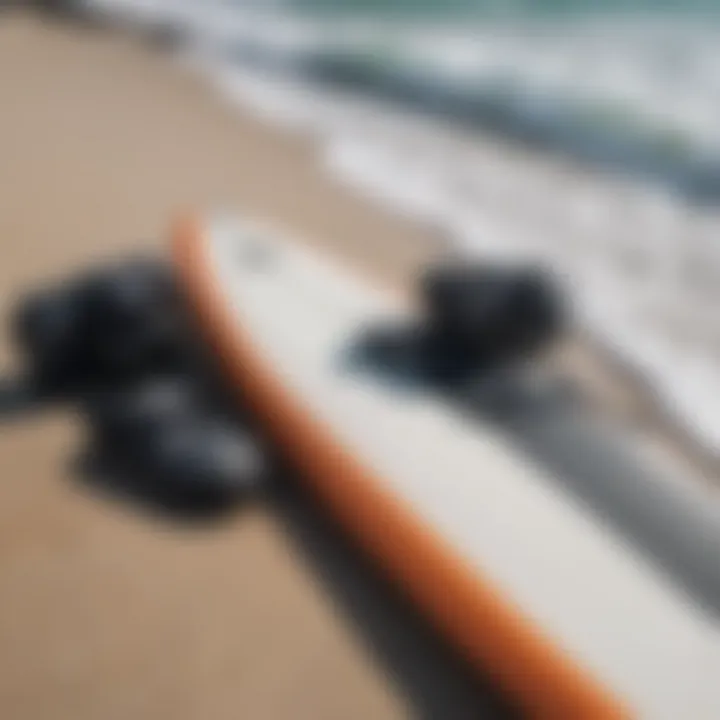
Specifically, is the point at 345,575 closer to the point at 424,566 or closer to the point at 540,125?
the point at 424,566

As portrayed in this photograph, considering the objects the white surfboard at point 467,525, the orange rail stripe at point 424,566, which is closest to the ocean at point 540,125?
the white surfboard at point 467,525

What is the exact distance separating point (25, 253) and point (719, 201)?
2.50 metres

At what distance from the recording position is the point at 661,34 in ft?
22.2

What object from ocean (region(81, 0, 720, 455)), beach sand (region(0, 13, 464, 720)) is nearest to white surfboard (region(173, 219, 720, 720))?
beach sand (region(0, 13, 464, 720))

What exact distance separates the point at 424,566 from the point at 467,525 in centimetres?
12

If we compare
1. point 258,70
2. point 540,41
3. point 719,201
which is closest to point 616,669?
point 719,201

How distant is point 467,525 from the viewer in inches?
77.4

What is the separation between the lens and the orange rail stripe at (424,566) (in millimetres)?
1640

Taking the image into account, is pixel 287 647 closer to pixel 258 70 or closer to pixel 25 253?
pixel 25 253

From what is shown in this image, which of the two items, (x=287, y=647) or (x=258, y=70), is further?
(x=258, y=70)

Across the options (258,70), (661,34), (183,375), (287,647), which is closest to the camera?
(287,647)

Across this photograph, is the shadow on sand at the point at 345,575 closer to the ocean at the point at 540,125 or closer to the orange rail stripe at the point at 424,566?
the orange rail stripe at the point at 424,566

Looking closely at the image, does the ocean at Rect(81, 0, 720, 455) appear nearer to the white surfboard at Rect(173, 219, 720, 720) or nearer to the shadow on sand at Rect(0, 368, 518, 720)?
the white surfboard at Rect(173, 219, 720, 720)

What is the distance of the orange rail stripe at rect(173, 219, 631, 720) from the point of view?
1.64 metres
